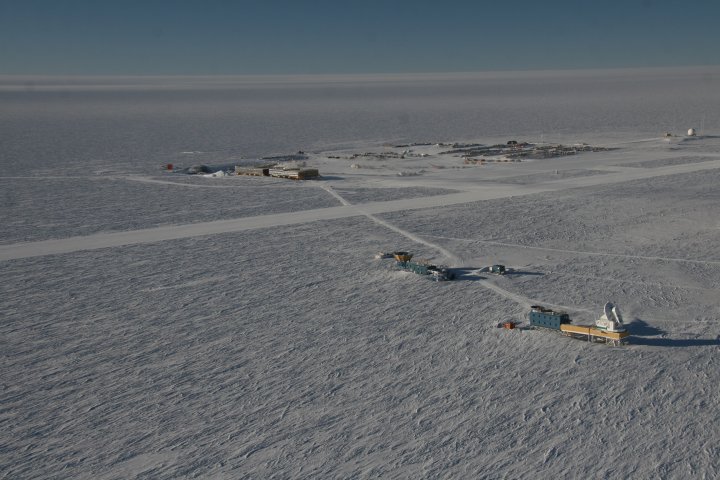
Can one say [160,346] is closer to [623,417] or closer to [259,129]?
[623,417]

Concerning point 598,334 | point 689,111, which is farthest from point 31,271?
point 689,111

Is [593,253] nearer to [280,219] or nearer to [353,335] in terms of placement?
[353,335]

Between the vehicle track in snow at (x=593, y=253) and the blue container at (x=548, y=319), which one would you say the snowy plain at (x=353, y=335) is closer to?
the vehicle track in snow at (x=593, y=253)

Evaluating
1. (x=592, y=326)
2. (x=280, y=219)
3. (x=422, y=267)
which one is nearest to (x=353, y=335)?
(x=422, y=267)

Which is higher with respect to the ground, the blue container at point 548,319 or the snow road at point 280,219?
the blue container at point 548,319

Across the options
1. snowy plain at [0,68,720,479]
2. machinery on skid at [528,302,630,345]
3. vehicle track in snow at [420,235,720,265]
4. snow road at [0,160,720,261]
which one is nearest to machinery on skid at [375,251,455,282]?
snowy plain at [0,68,720,479]

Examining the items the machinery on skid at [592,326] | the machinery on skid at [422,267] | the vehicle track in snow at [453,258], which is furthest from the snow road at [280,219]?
the machinery on skid at [592,326]

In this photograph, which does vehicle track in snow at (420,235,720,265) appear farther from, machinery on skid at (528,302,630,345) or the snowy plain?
machinery on skid at (528,302,630,345)

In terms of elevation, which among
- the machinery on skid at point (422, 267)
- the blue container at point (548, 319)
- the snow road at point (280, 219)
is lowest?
the snow road at point (280, 219)
